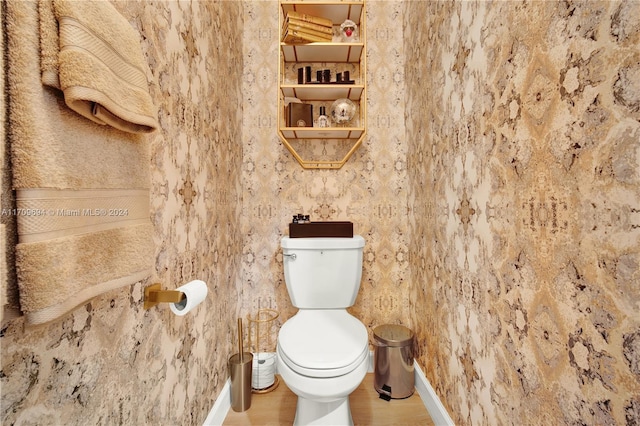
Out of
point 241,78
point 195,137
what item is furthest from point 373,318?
point 241,78

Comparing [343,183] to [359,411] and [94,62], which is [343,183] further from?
[94,62]

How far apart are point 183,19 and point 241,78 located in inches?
31.2

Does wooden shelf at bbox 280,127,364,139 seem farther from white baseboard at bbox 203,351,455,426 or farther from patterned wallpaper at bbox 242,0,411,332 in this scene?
white baseboard at bbox 203,351,455,426

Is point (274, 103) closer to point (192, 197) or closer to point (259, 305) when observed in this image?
point (192, 197)

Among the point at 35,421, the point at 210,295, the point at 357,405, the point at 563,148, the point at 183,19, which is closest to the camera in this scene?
the point at 35,421

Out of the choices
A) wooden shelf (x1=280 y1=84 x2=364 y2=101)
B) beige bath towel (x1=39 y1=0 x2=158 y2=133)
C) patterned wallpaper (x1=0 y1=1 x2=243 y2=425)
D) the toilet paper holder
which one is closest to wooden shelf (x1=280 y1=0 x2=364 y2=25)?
patterned wallpaper (x1=0 y1=1 x2=243 y2=425)

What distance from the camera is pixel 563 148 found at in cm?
66

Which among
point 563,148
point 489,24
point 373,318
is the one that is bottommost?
point 373,318

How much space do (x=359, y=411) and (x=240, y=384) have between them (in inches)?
24.1

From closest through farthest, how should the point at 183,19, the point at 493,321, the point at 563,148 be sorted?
1. the point at 563,148
2. the point at 493,321
3. the point at 183,19

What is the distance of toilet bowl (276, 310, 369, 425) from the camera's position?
1072 mm

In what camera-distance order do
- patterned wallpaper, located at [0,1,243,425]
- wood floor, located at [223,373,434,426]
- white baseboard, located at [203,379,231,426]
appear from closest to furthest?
patterned wallpaper, located at [0,1,243,425]
white baseboard, located at [203,379,231,426]
wood floor, located at [223,373,434,426]

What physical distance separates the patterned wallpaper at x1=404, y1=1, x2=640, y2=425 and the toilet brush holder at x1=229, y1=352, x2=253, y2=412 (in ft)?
3.07

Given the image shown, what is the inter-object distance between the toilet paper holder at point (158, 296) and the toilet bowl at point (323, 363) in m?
0.54
